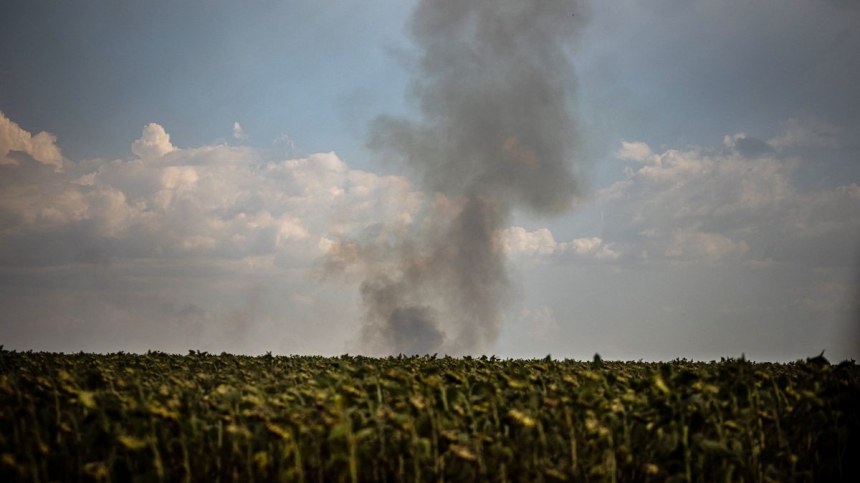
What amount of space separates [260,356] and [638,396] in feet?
41.1

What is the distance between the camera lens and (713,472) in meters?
8.52

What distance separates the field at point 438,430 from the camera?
23.6 feet

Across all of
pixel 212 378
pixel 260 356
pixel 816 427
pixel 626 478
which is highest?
pixel 260 356

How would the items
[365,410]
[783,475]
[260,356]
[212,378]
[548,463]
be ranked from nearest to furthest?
[548,463], [365,410], [783,475], [212,378], [260,356]

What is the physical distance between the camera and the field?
721cm

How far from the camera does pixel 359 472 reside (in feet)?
25.0

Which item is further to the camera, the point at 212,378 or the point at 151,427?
the point at 212,378

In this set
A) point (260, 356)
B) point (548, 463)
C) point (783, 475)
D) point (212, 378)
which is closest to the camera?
point (548, 463)

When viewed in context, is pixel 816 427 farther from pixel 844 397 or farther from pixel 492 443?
pixel 492 443

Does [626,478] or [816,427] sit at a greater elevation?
[816,427]

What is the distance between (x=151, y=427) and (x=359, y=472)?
7.11ft

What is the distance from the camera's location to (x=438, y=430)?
763cm

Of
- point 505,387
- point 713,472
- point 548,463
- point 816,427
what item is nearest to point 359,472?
point 548,463

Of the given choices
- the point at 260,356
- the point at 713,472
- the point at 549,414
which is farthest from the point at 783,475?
the point at 260,356
